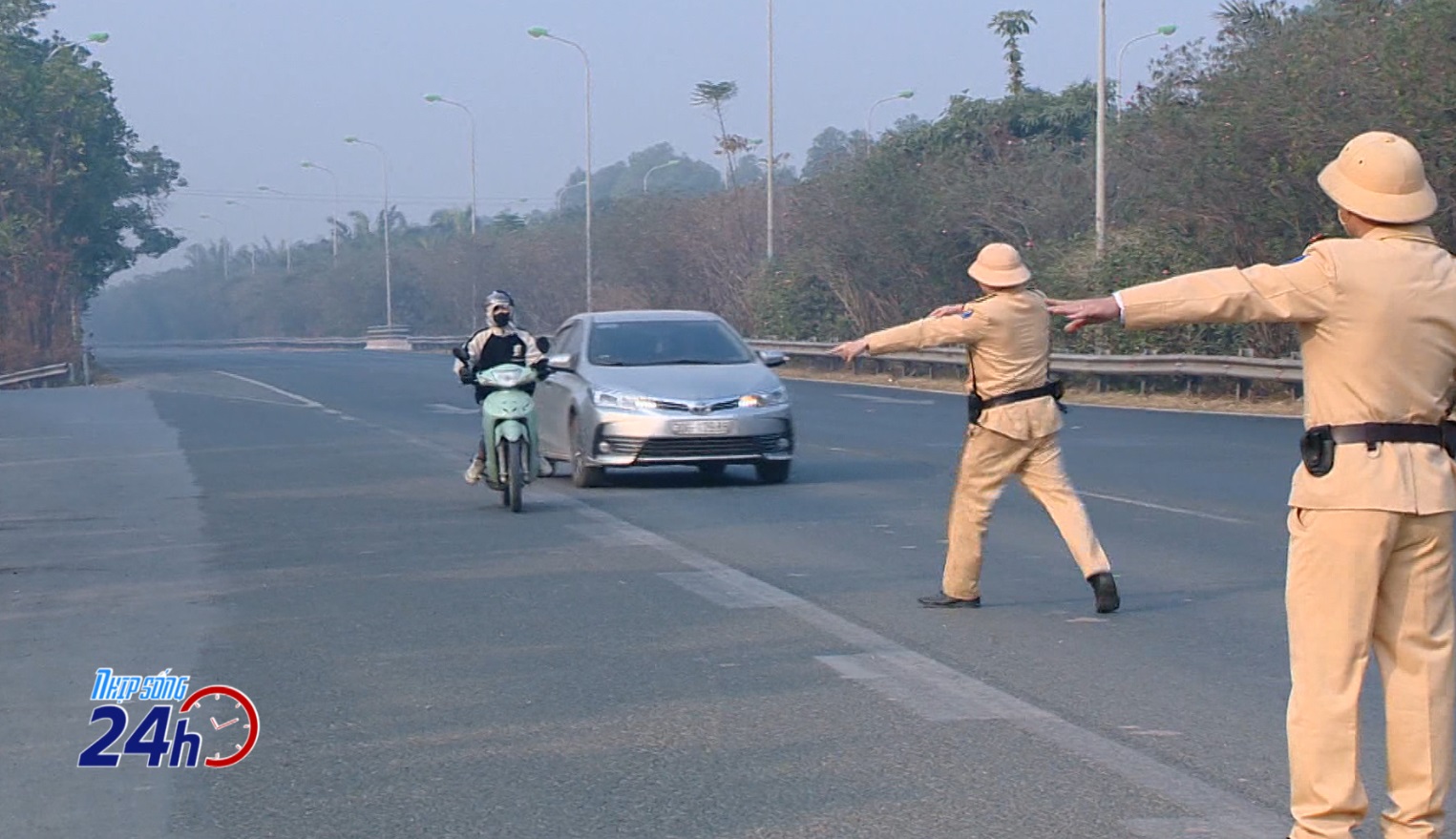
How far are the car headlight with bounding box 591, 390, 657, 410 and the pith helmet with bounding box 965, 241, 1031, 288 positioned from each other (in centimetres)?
659

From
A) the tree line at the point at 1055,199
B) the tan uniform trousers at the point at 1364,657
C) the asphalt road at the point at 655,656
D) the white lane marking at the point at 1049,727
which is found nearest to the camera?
the tan uniform trousers at the point at 1364,657

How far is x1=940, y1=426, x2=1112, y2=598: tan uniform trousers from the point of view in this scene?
30.8ft

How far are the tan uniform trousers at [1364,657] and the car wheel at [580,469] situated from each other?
11373 mm

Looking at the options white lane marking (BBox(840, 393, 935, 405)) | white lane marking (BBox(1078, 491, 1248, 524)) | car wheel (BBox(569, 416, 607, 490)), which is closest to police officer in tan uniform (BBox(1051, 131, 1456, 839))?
white lane marking (BBox(1078, 491, 1248, 524))

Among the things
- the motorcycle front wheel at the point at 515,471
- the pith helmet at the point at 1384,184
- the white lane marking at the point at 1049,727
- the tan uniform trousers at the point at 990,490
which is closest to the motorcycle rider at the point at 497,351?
the motorcycle front wheel at the point at 515,471

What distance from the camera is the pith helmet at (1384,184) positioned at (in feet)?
15.8

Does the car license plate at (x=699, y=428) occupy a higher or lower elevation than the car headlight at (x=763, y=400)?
lower

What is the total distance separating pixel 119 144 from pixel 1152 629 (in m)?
58.7

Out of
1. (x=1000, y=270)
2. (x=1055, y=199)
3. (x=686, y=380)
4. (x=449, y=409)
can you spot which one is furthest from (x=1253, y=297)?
(x=1055, y=199)

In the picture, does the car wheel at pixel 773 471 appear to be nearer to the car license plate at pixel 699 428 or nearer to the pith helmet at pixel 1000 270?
the car license plate at pixel 699 428

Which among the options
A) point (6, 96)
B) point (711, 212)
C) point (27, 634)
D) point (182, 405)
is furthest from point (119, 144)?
point (27, 634)

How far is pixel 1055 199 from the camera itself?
1529 inches

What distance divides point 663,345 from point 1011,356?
7805 mm

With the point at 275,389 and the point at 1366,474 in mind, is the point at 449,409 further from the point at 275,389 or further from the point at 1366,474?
the point at 1366,474
